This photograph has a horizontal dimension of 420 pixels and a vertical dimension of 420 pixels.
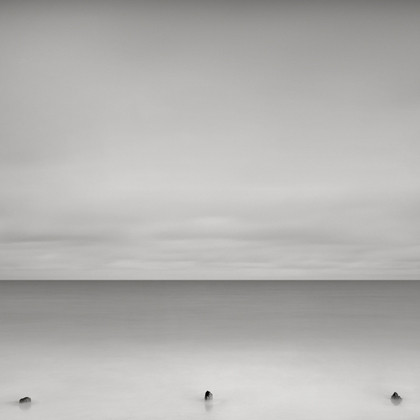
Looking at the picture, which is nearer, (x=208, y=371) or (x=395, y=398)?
(x=395, y=398)

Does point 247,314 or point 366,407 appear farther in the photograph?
point 247,314

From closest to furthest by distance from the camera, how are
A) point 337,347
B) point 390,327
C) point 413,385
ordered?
point 413,385 → point 337,347 → point 390,327

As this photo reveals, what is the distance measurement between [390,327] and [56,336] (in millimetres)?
15858

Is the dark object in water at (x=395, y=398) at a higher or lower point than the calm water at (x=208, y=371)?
lower

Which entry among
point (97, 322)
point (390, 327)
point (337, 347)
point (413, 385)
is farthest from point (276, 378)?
point (97, 322)

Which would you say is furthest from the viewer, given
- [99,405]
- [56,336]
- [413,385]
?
[56,336]

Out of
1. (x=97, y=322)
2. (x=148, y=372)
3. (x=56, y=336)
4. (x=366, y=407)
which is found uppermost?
(x=97, y=322)

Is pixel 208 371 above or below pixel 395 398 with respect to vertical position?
above

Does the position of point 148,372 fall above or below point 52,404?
above

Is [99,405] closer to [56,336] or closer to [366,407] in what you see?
[366,407]

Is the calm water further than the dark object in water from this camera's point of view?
No

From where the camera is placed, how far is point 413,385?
Answer: 12.6m

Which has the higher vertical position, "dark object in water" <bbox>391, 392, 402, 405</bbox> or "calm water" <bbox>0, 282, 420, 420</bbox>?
"calm water" <bbox>0, 282, 420, 420</bbox>

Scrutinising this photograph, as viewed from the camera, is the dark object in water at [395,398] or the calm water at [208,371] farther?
the dark object in water at [395,398]
